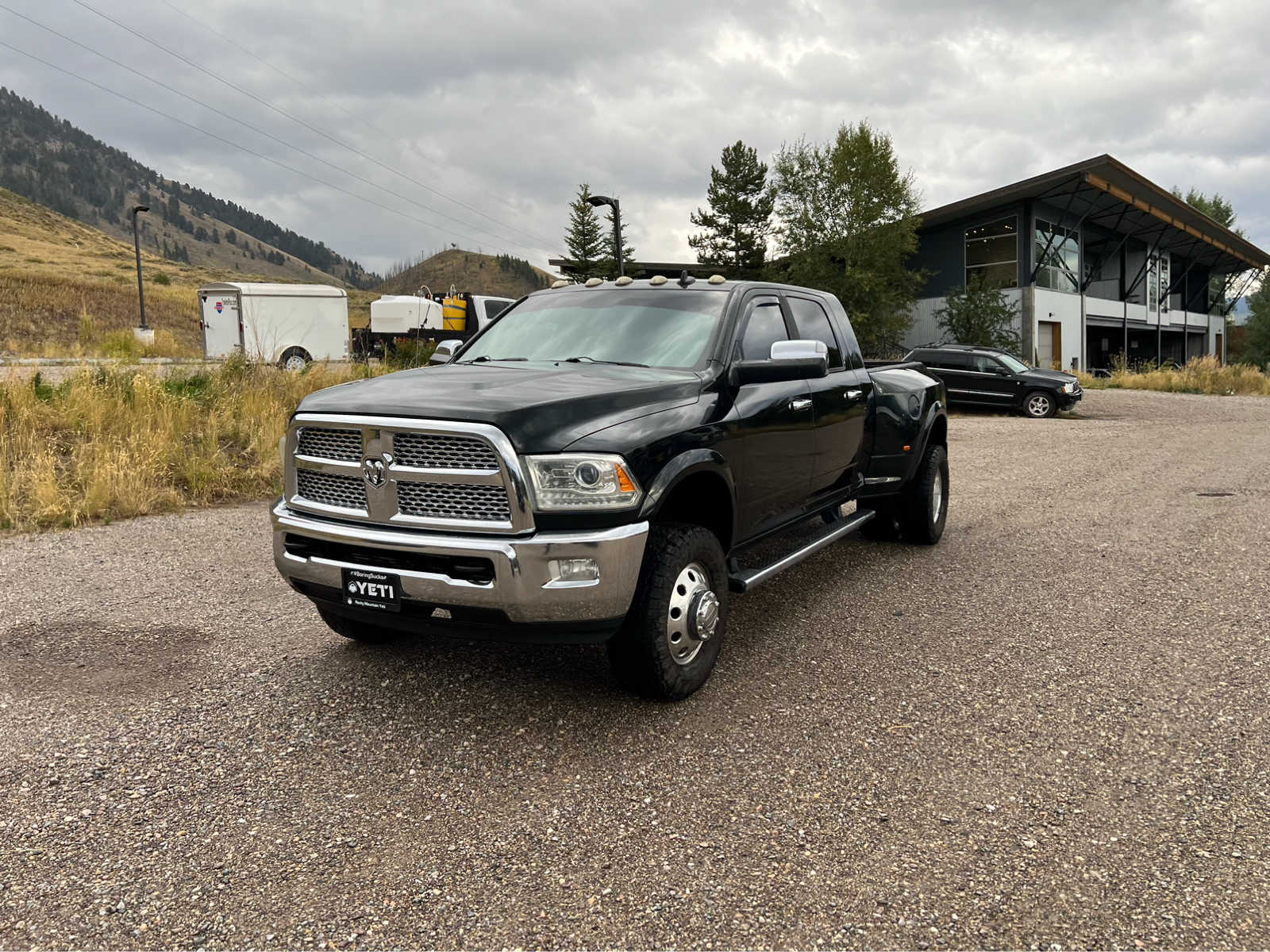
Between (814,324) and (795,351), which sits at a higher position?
(814,324)

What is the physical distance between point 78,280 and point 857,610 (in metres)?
65.3

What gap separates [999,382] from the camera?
21156 mm

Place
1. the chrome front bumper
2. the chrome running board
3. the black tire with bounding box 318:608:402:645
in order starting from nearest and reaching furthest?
the chrome front bumper < the chrome running board < the black tire with bounding box 318:608:402:645

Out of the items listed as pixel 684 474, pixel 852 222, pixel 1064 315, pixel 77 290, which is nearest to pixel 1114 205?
pixel 1064 315

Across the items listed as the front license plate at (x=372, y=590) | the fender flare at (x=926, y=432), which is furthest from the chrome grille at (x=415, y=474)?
the fender flare at (x=926, y=432)

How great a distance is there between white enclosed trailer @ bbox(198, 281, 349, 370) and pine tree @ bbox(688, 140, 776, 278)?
101 ft

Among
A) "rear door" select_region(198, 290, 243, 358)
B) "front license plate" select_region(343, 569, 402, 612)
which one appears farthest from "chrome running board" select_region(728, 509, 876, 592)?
"rear door" select_region(198, 290, 243, 358)

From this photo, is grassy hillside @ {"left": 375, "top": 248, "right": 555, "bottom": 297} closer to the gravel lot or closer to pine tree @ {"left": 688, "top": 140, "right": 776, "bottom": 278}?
pine tree @ {"left": 688, "top": 140, "right": 776, "bottom": 278}

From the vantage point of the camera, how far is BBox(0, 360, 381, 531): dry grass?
7.65 m

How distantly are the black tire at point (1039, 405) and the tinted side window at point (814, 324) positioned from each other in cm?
1672

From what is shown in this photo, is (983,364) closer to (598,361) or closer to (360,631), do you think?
(598,361)

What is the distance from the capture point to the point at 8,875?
259cm

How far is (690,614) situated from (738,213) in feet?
172

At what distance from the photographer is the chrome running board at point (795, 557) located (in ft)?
13.2
